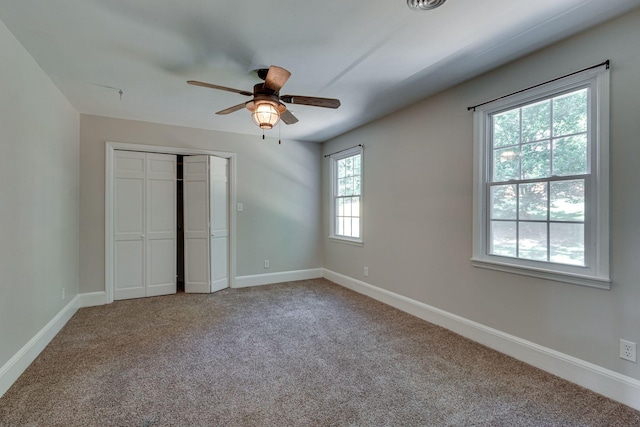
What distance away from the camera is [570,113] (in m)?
2.26

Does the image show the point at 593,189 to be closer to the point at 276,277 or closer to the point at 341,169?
the point at 341,169

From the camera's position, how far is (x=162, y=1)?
1825 mm

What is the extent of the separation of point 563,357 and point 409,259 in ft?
5.54

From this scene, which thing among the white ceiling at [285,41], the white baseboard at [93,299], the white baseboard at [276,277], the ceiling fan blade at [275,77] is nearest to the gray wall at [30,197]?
the white ceiling at [285,41]

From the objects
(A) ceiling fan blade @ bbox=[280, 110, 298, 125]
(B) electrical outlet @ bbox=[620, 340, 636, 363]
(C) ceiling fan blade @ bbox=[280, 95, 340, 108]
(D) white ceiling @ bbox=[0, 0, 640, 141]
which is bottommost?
(B) electrical outlet @ bbox=[620, 340, 636, 363]

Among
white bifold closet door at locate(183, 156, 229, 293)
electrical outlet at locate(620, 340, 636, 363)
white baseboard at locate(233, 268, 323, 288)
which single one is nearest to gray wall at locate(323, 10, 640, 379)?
electrical outlet at locate(620, 340, 636, 363)

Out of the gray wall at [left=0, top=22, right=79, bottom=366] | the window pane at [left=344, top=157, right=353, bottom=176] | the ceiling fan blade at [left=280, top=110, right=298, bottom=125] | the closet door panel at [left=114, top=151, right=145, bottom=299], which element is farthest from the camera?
the window pane at [left=344, top=157, right=353, bottom=176]

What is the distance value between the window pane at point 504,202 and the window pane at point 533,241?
0.14m

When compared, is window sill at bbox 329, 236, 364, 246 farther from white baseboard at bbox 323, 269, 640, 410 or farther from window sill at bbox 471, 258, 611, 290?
window sill at bbox 471, 258, 611, 290

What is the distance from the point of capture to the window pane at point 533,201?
7.95ft

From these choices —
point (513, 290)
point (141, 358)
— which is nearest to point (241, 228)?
point (141, 358)

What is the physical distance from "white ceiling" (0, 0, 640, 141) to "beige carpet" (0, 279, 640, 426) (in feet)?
8.25

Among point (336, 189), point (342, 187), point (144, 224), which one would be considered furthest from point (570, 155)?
point (144, 224)

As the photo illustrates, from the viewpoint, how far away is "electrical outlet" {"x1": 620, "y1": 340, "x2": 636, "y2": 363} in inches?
76.4
